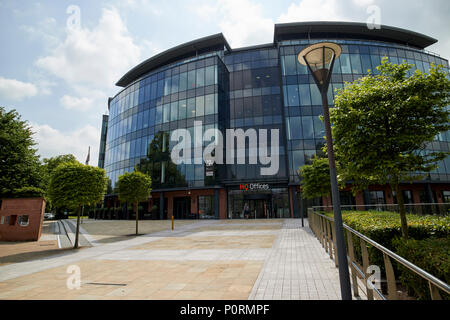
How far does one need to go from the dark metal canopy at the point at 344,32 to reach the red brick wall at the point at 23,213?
3527cm

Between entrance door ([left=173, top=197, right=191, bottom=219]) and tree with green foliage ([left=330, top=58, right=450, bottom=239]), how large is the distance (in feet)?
→ 89.6

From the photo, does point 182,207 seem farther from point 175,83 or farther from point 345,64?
point 345,64

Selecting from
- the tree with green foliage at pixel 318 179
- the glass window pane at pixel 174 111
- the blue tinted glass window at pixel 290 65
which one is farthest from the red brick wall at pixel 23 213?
the blue tinted glass window at pixel 290 65

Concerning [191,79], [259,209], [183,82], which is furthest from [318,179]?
[183,82]

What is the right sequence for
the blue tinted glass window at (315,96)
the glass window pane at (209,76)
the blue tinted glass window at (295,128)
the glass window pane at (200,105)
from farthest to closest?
the glass window pane at (209,76)
the glass window pane at (200,105)
the blue tinted glass window at (315,96)
the blue tinted glass window at (295,128)

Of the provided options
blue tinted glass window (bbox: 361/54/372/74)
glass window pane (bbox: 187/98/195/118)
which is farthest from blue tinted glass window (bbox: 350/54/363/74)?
glass window pane (bbox: 187/98/195/118)

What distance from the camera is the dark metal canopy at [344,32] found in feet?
108

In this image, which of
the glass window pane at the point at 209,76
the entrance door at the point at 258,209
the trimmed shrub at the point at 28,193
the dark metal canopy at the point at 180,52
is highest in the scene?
the dark metal canopy at the point at 180,52

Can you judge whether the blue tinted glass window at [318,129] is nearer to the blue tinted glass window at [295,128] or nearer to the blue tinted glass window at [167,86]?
the blue tinted glass window at [295,128]

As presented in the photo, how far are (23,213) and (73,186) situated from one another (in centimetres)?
650

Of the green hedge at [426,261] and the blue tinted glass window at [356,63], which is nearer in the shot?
the green hedge at [426,261]

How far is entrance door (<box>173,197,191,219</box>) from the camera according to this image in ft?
104

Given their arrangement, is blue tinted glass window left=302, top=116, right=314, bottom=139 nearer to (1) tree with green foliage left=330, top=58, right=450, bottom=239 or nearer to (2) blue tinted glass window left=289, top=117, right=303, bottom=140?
(2) blue tinted glass window left=289, top=117, right=303, bottom=140
